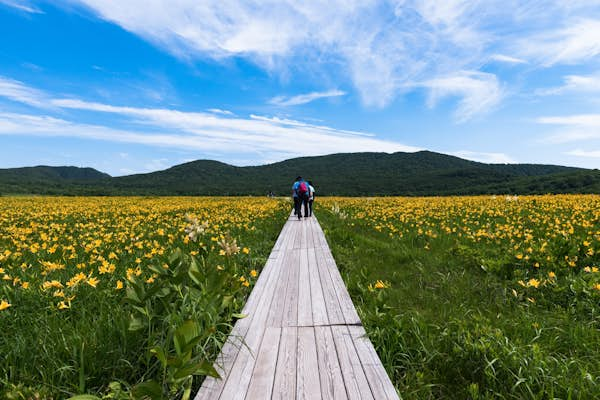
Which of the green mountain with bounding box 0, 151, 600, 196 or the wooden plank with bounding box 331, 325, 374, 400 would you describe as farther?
the green mountain with bounding box 0, 151, 600, 196

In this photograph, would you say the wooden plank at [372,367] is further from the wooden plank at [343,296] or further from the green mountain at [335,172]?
the green mountain at [335,172]

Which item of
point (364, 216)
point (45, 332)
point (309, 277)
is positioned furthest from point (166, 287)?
point (364, 216)

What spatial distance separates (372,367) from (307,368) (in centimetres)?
58

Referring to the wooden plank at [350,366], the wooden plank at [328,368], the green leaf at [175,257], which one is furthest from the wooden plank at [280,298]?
the green leaf at [175,257]

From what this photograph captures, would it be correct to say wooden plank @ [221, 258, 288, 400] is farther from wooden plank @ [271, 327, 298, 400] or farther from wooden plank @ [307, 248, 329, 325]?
wooden plank @ [307, 248, 329, 325]

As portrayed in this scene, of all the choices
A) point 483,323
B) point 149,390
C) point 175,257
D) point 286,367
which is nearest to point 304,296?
point 286,367

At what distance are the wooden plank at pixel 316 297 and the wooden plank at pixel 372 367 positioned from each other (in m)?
0.42

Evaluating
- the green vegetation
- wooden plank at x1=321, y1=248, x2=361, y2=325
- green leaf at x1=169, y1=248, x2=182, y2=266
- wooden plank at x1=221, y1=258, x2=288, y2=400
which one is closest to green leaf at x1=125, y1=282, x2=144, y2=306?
green leaf at x1=169, y1=248, x2=182, y2=266

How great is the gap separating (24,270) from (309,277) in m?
4.29

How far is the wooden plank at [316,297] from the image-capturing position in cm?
350

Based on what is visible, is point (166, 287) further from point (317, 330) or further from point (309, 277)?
point (309, 277)

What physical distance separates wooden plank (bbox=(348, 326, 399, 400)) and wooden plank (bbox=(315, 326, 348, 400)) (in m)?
0.23

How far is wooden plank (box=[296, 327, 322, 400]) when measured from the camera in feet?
7.39

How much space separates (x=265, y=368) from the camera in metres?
2.55
